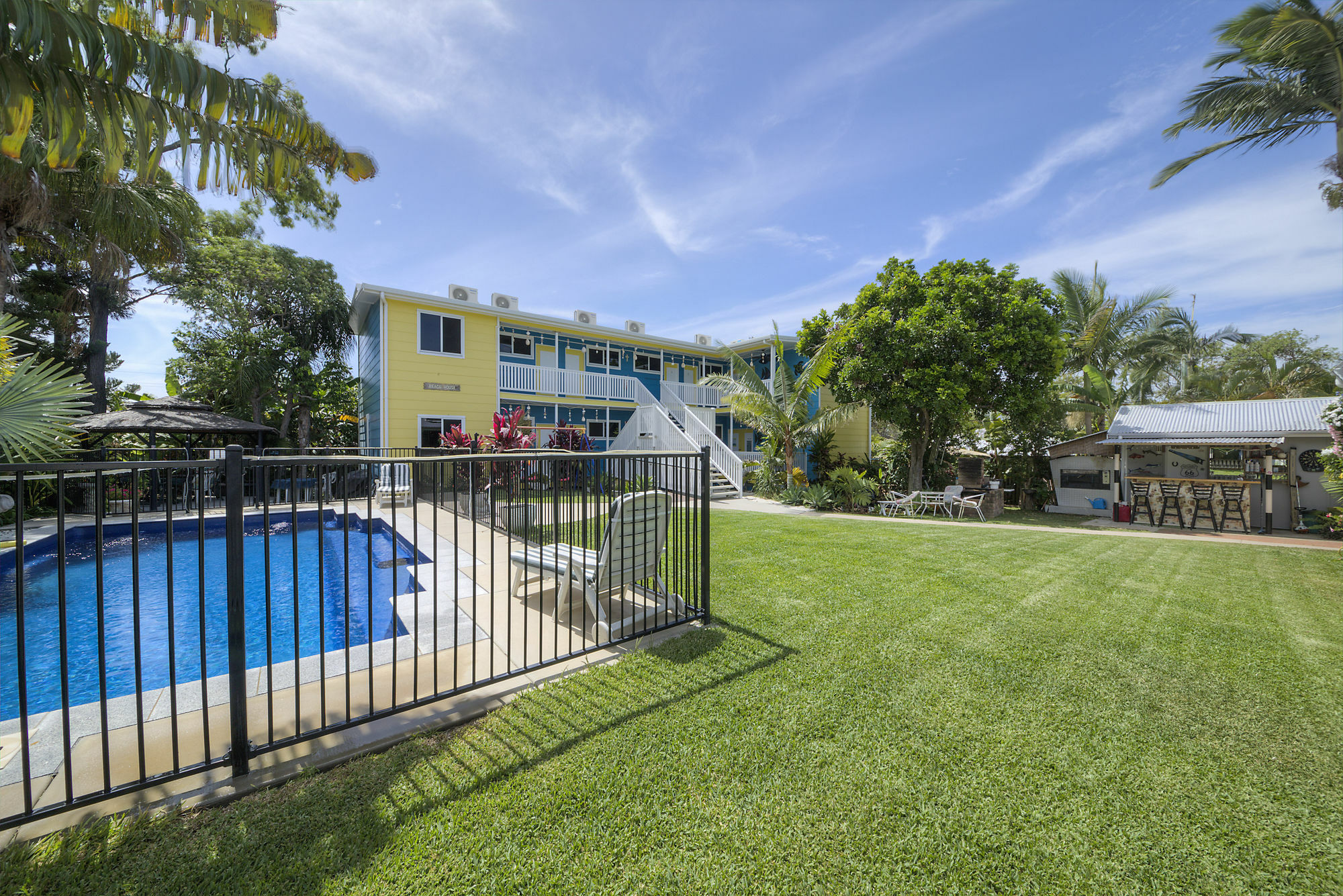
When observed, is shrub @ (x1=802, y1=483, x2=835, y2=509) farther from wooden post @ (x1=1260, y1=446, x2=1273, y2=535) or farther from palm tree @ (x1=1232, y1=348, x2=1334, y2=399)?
palm tree @ (x1=1232, y1=348, x2=1334, y2=399)

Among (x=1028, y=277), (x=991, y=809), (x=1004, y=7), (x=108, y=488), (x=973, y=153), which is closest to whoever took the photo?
(x=991, y=809)

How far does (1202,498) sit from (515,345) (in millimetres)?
20605

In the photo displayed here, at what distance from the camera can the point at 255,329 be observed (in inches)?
631

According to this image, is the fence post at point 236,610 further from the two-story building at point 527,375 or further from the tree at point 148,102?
the two-story building at point 527,375

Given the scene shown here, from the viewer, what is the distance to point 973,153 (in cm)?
1090

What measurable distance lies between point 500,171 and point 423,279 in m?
5.49

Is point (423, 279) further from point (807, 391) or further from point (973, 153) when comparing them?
point (973, 153)

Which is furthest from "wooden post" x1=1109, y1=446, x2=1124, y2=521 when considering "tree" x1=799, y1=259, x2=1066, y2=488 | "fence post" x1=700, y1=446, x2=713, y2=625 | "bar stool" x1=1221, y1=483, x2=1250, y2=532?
"fence post" x1=700, y1=446, x2=713, y2=625

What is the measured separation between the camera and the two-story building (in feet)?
50.0

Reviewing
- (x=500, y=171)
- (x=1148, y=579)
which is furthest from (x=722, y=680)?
(x=500, y=171)

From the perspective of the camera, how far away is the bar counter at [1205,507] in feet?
36.5

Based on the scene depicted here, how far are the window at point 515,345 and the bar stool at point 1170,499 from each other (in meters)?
19.6

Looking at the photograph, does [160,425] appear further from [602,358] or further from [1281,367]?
[1281,367]

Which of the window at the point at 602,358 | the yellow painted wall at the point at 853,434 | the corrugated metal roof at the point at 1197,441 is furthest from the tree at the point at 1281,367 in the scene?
the window at the point at 602,358
